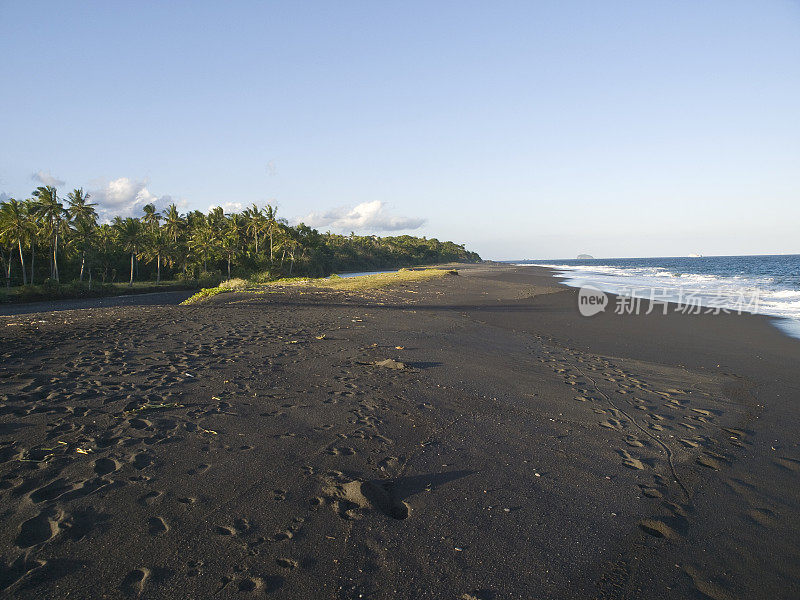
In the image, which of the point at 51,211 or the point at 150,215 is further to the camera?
the point at 150,215

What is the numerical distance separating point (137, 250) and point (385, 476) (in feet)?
213

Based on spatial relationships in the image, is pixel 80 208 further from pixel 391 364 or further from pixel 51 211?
pixel 391 364

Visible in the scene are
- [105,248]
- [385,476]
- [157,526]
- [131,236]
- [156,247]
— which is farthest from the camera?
[156,247]

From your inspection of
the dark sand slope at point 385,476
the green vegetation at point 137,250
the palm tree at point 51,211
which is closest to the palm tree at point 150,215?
the green vegetation at point 137,250

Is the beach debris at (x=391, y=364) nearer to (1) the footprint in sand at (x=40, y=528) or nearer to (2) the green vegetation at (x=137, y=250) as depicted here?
(1) the footprint in sand at (x=40, y=528)

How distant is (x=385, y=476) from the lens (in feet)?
13.8

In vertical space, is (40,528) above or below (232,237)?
below

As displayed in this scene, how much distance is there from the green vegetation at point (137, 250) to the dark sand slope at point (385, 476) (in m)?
41.9

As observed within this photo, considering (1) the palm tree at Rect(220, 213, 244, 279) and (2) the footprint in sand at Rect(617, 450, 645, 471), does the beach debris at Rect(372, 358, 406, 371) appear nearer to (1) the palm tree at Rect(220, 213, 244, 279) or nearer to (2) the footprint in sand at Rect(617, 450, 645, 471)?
(2) the footprint in sand at Rect(617, 450, 645, 471)

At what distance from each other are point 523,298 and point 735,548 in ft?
74.7

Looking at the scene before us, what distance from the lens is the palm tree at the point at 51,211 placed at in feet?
145

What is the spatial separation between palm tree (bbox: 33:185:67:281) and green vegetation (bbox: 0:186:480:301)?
89 millimetres

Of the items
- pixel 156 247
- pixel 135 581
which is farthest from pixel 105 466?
pixel 156 247

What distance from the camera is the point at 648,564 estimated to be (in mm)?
3174
